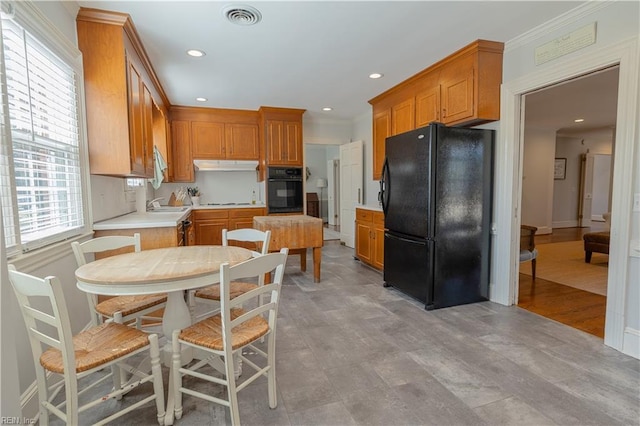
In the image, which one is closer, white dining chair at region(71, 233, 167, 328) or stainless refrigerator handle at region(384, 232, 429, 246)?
white dining chair at region(71, 233, 167, 328)

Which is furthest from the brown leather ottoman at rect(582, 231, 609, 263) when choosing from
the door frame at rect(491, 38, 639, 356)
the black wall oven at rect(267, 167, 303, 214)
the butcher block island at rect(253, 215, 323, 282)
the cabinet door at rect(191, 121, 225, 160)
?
the cabinet door at rect(191, 121, 225, 160)

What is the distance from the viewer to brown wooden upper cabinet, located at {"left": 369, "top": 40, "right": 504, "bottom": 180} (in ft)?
9.83

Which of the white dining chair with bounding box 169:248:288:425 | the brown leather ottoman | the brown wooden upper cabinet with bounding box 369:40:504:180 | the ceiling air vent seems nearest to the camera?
the white dining chair with bounding box 169:248:288:425

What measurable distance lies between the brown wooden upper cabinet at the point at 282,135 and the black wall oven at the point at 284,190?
0.15 metres

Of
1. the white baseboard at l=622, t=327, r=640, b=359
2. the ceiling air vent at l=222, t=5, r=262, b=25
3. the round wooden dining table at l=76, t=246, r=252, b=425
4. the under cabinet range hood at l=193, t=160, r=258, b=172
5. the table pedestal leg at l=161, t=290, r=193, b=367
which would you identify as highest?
the ceiling air vent at l=222, t=5, r=262, b=25

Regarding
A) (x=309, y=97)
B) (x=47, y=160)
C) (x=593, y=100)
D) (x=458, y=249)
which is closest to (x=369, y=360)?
(x=458, y=249)

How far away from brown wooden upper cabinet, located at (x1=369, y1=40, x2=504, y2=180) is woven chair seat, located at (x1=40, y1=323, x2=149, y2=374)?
3.25m

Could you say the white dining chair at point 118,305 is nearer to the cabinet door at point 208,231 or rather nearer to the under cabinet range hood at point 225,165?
the cabinet door at point 208,231

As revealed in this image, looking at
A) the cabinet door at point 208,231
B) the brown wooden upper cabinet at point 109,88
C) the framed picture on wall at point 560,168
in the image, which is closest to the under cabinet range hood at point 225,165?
the cabinet door at point 208,231

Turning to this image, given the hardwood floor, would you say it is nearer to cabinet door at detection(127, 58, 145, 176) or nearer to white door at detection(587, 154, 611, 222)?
cabinet door at detection(127, 58, 145, 176)

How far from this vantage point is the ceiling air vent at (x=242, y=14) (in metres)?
2.36

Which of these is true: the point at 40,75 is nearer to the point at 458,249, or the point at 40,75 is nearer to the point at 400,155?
the point at 400,155

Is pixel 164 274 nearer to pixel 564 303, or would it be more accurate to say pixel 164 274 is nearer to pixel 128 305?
pixel 128 305

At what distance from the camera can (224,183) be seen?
596cm
